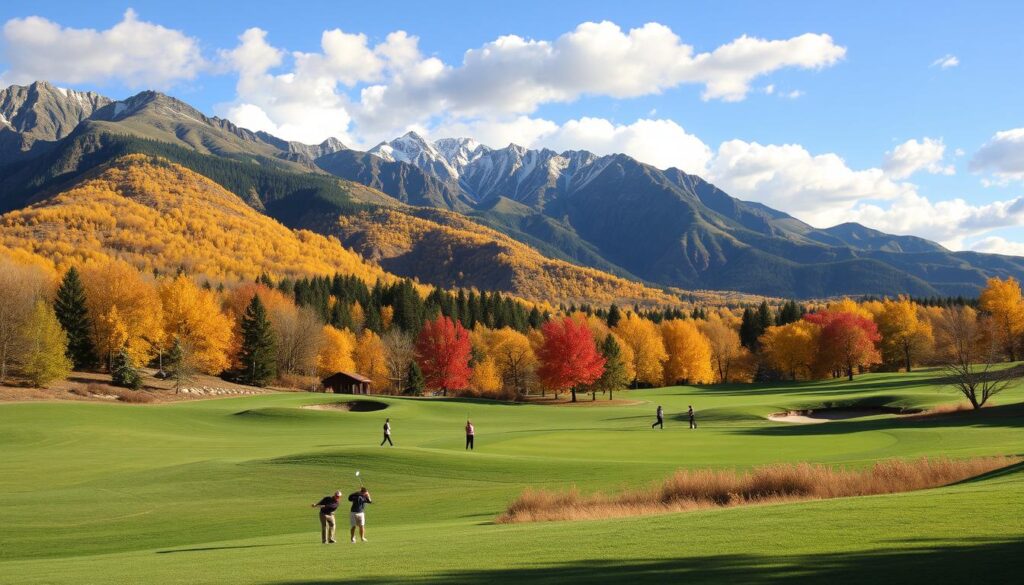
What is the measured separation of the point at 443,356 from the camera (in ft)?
296

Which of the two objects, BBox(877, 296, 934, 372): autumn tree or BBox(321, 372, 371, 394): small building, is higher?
BBox(877, 296, 934, 372): autumn tree

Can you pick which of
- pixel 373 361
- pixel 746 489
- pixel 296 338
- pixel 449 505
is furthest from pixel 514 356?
pixel 746 489

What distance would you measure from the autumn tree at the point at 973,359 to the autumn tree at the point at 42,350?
73.1 meters

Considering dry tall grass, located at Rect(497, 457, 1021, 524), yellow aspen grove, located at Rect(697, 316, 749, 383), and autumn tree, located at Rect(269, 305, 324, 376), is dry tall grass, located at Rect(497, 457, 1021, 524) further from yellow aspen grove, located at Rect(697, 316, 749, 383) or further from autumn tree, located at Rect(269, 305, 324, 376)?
yellow aspen grove, located at Rect(697, 316, 749, 383)

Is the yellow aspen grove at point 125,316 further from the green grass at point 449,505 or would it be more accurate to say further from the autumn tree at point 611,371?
the autumn tree at point 611,371

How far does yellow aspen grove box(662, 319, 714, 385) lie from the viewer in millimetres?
115688

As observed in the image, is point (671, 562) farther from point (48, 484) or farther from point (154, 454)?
point (154, 454)

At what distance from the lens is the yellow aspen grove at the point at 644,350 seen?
108 metres

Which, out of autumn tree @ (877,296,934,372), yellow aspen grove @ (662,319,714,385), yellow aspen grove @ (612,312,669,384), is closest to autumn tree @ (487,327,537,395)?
yellow aspen grove @ (612,312,669,384)

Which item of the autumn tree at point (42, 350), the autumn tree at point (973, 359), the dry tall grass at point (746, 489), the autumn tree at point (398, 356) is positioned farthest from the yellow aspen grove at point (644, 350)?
the dry tall grass at point (746, 489)

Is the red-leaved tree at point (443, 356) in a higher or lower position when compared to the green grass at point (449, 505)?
higher

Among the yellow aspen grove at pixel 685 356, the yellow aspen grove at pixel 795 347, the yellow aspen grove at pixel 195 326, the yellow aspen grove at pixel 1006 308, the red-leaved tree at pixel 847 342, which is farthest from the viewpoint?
the yellow aspen grove at pixel 685 356

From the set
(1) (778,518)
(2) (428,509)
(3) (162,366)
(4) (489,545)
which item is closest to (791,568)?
(1) (778,518)

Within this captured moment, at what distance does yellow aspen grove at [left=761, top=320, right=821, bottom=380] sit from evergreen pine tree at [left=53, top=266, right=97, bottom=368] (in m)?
89.7
